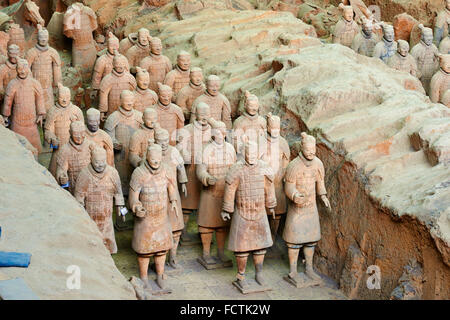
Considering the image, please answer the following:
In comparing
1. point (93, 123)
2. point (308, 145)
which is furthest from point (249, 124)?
point (93, 123)

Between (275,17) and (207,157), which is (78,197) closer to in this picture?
(207,157)

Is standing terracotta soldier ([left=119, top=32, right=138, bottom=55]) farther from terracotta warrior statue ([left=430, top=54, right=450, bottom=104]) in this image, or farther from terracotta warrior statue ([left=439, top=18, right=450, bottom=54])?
terracotta warrior statue ([left=439, top=18, right=450, bottom=54])

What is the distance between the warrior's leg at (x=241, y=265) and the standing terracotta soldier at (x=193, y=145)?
3.46 feet

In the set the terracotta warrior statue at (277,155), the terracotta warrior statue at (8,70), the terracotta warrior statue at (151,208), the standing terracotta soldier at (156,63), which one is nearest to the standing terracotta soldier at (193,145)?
the terracotta warrior statue at (277,155)

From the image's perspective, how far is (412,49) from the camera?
11273 mm

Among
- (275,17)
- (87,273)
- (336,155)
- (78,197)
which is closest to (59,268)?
(87,273)

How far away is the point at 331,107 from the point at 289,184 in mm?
1449

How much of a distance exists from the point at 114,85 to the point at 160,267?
2949 mm

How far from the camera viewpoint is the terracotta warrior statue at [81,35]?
12.2m

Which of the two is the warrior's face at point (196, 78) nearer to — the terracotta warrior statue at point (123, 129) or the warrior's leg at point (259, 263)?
the terracotta warrior statue at point (123, 129)

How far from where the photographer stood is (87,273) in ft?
17.4

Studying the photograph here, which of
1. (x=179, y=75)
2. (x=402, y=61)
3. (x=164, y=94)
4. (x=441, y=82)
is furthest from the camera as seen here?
(x=402, y=61)

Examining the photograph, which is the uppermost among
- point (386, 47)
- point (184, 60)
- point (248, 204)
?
point (386, 47)

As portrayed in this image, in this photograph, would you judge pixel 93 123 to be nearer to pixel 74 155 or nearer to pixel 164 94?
pixel 74 155
